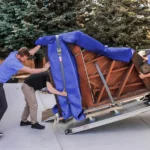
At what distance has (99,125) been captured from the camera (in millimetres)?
4980

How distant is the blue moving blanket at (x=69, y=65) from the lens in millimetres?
4703

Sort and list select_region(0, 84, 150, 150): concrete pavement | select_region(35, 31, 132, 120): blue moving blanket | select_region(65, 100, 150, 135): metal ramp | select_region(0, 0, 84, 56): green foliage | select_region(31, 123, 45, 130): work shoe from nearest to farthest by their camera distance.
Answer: select_region(0, 84, 150, 150): concrete pavement → select_region(35, 31, 132, 120): blue moving blanket → select_region(65, 100, 150, 135): metal ramp → select_region(31, 123, 45, 130): work shoe → select_region(0, 0, 84, 56): green foliage

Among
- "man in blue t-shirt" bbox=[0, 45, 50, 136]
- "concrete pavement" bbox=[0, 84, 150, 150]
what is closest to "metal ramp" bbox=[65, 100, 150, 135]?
"concrete pavement" bbox=[0, 84, 150, 150]

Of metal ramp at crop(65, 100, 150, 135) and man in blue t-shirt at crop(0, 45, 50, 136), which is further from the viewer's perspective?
metal ramp at crop(65, 100, 150, 135)

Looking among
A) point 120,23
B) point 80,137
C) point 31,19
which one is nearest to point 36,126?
point 80,137

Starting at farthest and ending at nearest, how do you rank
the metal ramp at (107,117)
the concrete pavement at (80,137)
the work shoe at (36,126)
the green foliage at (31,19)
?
the green foliage at (31,19) → the work shoe at (36,126) → the metal ramp at (107,117) → the concrete pavement at (80,137)

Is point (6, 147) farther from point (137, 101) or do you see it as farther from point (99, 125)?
point (137, 101)

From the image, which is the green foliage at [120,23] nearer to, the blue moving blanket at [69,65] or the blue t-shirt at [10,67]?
the blue moving blanket at [69,65]

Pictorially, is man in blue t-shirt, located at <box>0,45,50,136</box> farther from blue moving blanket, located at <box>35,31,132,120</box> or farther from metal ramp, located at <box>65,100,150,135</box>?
metal ramp, located at <box>65,100,150,135</box>

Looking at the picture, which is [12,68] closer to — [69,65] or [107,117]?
[69,65]

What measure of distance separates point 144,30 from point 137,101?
6970mm

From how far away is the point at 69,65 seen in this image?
15.5 ft

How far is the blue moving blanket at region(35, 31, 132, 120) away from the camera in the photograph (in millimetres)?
4703

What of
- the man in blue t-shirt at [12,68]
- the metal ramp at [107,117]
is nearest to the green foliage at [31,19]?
the man in blue t-shirt at [12,68]
